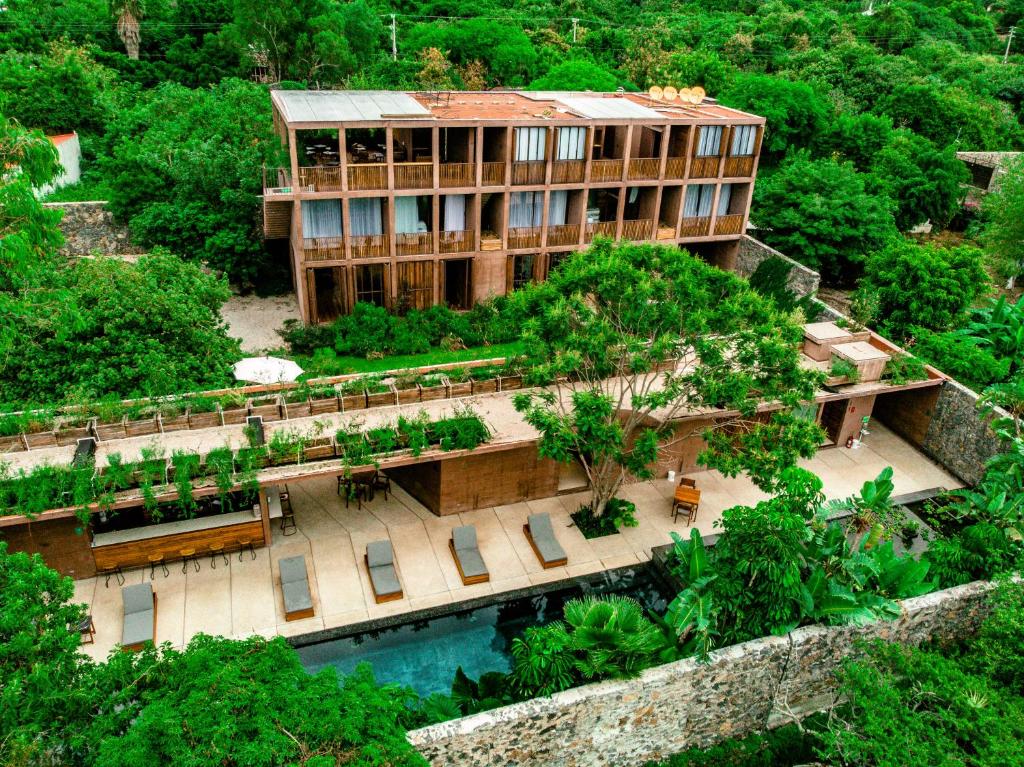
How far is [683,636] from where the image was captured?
15562mm

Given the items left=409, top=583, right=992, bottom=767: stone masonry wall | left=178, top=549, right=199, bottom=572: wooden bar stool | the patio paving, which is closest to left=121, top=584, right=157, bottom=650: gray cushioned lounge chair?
the patio paving

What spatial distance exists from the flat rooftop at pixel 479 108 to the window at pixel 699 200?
3073mm

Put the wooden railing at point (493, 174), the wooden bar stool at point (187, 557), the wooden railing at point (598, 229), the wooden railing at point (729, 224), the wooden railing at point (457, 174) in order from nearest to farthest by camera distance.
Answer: the wooden bar stool at point (187, 557), the wooden railing at point (457, 174), the wooden railing at point (493, 174), the wooden railing at point (598, 229), the wooden railing at point (729, 224)

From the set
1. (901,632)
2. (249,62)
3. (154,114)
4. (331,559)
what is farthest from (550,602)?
(249,62)

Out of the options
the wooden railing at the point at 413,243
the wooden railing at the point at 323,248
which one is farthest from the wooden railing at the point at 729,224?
the wooden railing at the point at 323,248

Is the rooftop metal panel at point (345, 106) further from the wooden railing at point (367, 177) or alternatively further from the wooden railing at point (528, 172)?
the wooden railing at point (528, 172)

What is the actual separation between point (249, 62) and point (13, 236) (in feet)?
143

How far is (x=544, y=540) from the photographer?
19984 millimetres

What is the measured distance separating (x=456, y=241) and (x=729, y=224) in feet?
43.4

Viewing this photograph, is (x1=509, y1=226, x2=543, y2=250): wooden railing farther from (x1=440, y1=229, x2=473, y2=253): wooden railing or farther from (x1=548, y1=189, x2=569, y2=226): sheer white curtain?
(x1=440, y1=229, x2=473, y2=253): wooden railing

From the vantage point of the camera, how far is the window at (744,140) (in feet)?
111

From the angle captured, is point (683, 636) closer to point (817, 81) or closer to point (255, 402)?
point (255, 402)

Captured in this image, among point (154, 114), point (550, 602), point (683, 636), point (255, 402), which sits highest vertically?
point (154, 114)

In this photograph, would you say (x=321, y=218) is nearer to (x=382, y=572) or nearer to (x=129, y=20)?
(x=382, y=572)
